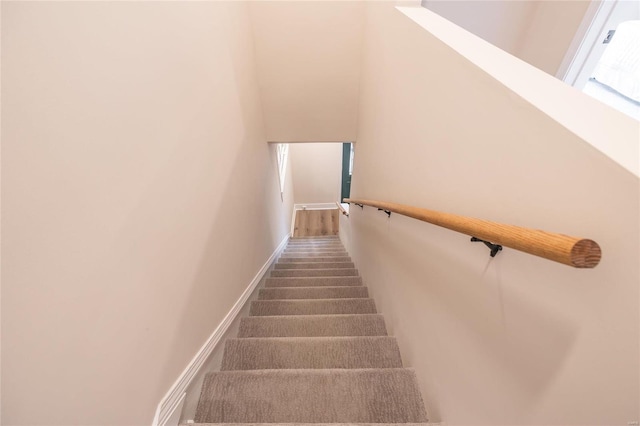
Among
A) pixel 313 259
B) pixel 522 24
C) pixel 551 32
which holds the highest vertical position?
pixel 522 24

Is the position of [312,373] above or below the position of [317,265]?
below

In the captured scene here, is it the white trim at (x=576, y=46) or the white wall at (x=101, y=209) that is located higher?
the white trim at (x=576, y=46)

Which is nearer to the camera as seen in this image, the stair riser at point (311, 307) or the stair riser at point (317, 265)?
the stair riser at point (311, 307)

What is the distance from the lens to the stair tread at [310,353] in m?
1.30

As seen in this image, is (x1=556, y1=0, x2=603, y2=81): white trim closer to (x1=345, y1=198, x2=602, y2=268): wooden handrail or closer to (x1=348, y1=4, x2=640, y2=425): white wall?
(x1=348, y1=4, x2=640, y2=425): white wall

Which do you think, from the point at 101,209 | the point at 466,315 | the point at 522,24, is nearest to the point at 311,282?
the point at 466,315

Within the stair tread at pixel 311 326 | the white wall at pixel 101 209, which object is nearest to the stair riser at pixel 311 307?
the stair tread at pixel 311 326

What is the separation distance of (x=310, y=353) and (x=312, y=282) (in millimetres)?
1164

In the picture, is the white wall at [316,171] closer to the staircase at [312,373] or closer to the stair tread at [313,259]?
the stair tread at [313,259]

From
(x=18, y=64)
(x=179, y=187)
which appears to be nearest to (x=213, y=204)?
(x=179, y=187)

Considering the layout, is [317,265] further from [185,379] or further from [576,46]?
[576,46]

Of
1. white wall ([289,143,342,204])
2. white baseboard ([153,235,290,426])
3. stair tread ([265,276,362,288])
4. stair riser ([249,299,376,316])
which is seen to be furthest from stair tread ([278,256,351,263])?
white wall ([289,143,342,204])

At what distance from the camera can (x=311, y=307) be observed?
1911 millimetres

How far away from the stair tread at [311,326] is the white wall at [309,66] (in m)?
2.30
